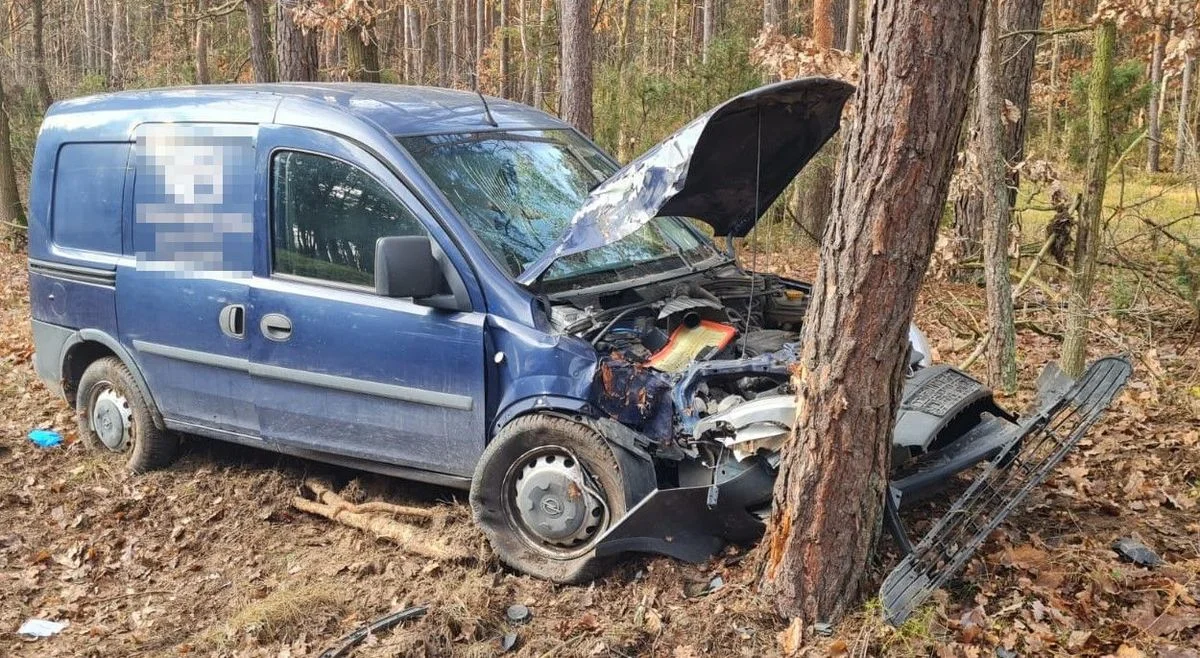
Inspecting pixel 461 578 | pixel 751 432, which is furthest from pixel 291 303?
pixel 751 432

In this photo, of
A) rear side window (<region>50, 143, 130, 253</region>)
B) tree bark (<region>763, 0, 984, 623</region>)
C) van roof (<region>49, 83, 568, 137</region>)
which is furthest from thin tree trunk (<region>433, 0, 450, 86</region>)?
tree bark (<region>763, 0, 984, 623</region>)

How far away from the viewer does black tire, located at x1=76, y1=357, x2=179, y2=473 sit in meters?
5.78

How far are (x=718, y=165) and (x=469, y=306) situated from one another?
133 cm

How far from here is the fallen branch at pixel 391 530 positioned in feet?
15.2

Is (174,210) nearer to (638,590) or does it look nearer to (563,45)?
(638,590)

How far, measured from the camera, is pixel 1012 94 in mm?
9672

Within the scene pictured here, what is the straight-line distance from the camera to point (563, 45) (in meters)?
9.51

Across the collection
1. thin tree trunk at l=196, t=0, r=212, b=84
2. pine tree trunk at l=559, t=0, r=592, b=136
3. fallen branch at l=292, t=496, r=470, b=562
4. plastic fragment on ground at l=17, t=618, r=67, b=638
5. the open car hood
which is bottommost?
plastic fragment on ground at l=17, t=618, r=67, b=638

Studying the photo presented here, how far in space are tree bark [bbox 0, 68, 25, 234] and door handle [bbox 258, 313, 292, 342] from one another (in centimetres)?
1199

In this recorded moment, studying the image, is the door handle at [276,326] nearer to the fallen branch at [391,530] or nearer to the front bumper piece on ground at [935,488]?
the fallen branch at [391,530]

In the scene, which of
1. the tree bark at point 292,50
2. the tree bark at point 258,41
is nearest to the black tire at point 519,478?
the tree bark at point 292,50

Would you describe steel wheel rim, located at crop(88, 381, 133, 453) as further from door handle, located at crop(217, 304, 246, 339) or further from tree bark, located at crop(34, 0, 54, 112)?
tree bark, located at crop(34, 0, 54, 112)

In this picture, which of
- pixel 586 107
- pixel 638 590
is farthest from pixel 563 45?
pixel 638 590

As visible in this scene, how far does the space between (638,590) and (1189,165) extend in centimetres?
560
